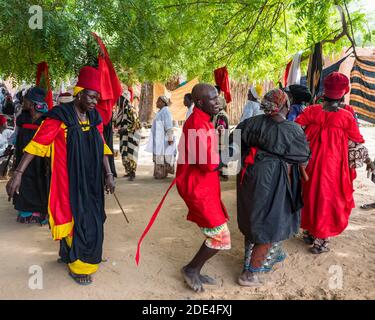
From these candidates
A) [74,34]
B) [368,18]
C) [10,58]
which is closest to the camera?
[74,34]

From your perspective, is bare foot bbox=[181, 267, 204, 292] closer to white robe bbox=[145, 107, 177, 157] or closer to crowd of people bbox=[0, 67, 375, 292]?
crowd of people bbox=[0, 67, 375, 292]

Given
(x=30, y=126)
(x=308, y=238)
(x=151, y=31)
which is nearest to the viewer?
(x=308, y=238)

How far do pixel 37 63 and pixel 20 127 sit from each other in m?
0.96

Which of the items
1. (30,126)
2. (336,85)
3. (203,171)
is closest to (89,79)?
(203,171)

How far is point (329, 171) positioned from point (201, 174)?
179 cm

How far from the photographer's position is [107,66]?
4.55 meters

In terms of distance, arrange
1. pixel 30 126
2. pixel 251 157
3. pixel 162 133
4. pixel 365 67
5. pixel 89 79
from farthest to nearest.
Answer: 1. pixel 162 133
2. pixel 365 67
3. pixel 30 126
4. pixel 251 157
5. pixel 89 79

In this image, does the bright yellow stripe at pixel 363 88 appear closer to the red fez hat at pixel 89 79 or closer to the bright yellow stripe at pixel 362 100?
the bright yellow stripe at pixel 362 100

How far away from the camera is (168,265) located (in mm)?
4051

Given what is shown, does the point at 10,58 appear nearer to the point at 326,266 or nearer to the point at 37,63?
the point at 37,63

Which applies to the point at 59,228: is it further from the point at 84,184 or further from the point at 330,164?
the point at 330,164

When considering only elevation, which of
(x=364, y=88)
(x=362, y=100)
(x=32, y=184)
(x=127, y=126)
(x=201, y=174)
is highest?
(x=364, y=88)
